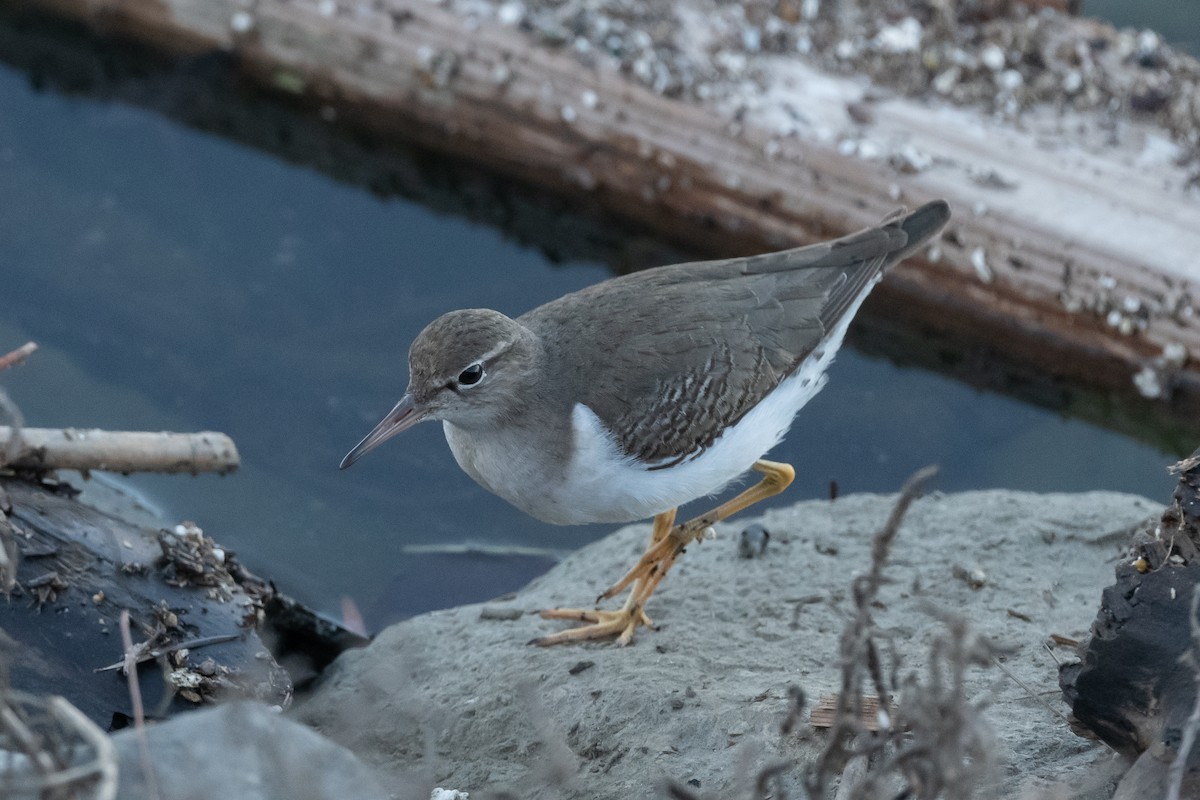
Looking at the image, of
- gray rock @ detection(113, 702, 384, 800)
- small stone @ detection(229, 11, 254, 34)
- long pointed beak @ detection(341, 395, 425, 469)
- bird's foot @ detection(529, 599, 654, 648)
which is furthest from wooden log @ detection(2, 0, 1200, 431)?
gray rock @ detection(113, 702, 384, 800)

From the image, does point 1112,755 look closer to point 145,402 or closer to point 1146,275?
point 1146,275

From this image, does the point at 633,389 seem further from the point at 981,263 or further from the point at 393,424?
the point at 981,263

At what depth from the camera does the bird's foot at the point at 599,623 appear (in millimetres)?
5297

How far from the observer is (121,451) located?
5.42m

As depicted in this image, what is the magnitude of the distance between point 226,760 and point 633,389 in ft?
7.70

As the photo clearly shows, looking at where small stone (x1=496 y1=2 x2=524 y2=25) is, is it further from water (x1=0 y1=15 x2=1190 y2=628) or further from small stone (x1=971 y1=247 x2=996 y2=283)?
small stone (x1=971 y1=247 x2=996 y2=283)

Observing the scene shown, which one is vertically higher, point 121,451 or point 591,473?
point 591,473

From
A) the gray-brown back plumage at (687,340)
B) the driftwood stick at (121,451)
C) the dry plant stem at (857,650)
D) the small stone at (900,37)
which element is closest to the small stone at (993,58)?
the small stone at (900,37)

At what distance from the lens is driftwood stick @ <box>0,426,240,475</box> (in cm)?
512

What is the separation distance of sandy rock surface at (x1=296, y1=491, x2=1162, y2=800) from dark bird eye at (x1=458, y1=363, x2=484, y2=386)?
3.82 ft

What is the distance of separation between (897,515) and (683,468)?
7.34 ft

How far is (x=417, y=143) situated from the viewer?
8.46 meters

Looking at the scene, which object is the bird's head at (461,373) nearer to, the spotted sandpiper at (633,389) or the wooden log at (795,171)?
the spotted sandpiper at (633,389)

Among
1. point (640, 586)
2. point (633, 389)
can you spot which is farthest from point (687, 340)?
point (640, 586)
